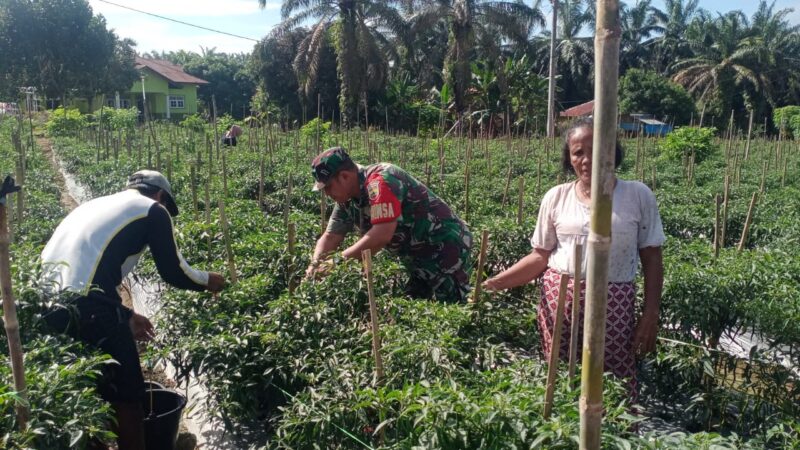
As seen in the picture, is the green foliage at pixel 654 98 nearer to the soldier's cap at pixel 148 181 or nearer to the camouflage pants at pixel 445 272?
the camouflage pants at pixel 445 272

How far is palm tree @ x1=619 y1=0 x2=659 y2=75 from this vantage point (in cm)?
4234

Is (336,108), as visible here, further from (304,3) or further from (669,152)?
(669,152)

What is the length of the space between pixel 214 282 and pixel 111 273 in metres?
0.60

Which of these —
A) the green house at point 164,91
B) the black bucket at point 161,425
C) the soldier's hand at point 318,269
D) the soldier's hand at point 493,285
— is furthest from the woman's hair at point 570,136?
the green house at point 164,91

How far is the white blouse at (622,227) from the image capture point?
2.67 metres

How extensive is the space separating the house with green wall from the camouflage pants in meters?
37.8

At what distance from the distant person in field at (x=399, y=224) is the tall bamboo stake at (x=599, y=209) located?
2128mm

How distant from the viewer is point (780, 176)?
10.7m

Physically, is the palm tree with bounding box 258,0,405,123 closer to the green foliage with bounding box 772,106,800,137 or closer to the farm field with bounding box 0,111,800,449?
the green foliage with bounding box 772,106,800,137

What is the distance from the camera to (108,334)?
2.94 meters

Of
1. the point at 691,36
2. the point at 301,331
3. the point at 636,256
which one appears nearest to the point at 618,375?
the point at 636,256

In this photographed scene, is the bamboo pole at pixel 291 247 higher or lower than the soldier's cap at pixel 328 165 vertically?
lower

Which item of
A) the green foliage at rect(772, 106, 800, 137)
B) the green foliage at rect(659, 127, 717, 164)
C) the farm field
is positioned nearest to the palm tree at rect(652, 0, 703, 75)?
the green foliage at rect(772, 106, 800, 137)

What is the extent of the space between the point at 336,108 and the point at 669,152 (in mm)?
17873
